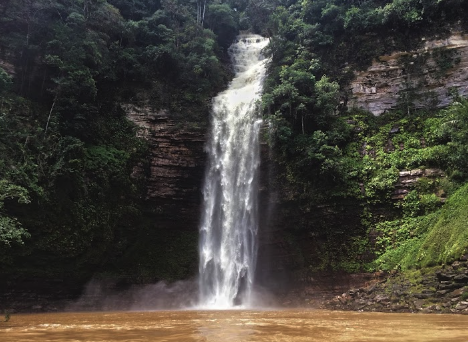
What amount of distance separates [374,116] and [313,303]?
11.2 meters

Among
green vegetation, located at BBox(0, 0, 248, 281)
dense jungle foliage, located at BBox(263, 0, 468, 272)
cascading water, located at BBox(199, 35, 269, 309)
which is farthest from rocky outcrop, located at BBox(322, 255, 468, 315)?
green vegetation, located at BBox(0, 0, 248, 281)

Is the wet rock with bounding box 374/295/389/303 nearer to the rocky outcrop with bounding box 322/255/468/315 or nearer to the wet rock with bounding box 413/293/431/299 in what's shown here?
the rocky outcrop with bounding box 322/255/468/315

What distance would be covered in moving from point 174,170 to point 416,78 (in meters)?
15.2

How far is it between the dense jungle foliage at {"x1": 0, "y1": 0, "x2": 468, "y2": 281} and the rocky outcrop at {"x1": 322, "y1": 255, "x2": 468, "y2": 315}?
0.78 meters

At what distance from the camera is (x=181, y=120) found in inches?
912

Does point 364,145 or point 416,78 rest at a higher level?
point 416,78

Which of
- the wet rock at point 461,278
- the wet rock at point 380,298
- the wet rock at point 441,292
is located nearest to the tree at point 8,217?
the wet rock at point 380,298

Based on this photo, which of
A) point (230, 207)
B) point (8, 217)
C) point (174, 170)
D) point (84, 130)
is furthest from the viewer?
point (174, 170)

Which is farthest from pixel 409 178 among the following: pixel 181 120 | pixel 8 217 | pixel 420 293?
pixel 8 217

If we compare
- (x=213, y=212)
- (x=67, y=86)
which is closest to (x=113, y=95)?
(x=67, y=86)

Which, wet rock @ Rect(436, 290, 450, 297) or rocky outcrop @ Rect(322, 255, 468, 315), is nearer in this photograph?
rocky outcrop @ Rect(322, 255, 468, 315)

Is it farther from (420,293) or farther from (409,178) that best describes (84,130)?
(420,293)

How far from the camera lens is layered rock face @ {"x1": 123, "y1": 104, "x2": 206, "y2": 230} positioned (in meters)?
21.5

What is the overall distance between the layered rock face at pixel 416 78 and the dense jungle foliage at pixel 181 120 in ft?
1.62
